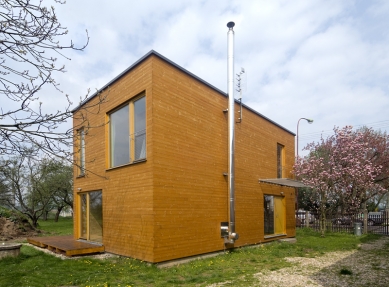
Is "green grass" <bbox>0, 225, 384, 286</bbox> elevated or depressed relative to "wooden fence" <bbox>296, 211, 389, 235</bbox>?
elevated

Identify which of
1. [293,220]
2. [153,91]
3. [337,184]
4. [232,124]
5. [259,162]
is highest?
[153,91]

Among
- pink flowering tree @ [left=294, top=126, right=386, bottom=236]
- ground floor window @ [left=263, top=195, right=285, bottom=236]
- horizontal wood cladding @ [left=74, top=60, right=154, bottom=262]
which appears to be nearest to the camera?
horizontal wood cladding @ [left=74, top=60, right=154, bottom=262]

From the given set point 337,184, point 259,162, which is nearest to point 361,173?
point 337,184

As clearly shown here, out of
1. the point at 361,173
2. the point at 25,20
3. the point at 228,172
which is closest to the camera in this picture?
the point at 25,20

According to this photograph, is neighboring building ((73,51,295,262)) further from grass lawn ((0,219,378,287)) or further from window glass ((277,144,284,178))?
window glass ((277,144,284,178))

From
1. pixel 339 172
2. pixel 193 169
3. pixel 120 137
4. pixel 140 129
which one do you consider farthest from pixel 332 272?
pixel 339 172

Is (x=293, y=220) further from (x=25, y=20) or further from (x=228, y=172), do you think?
(x=25, y=20)

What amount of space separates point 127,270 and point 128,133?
147 inches

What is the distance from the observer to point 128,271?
7.24m

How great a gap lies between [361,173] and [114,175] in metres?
12.7

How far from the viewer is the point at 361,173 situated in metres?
16.1

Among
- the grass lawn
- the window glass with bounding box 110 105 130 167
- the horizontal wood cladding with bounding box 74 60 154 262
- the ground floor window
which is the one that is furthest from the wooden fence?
the window glass with bounding box 110 105 130 167

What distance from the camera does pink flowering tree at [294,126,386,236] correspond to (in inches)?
627

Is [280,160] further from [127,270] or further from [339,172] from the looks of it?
[127,270]
